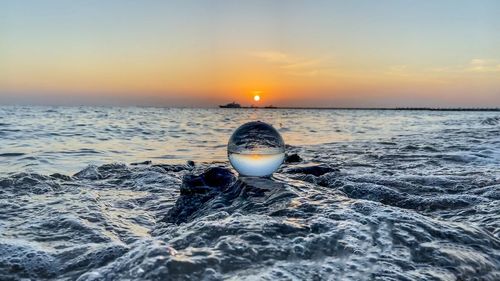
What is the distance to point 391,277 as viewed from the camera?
2.33 metres

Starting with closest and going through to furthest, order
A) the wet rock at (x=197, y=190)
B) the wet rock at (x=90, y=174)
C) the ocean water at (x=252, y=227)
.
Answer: the ocean water at (x=252, y=227), the wet rock at (x=197, y=190), the wet rock at (x=90, y=174)

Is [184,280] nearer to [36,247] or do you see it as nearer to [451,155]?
[36,247]

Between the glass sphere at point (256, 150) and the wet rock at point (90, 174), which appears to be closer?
the glass sphere at point (256, 150)

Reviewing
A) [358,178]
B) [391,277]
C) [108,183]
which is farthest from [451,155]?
[391,277]

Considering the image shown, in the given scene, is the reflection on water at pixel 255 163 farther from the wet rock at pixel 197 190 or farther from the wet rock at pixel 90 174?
the wet rock at pixel 90 174

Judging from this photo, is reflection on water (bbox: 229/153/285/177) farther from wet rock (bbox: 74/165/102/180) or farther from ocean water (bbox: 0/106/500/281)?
wet rock (bbox: 74/165/102/180)

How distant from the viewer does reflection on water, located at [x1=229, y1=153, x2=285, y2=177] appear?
4764 mm

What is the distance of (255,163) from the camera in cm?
478

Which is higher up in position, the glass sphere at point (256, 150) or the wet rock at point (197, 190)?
the glass sphere at point (256, 150)

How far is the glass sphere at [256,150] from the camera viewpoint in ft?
15.6

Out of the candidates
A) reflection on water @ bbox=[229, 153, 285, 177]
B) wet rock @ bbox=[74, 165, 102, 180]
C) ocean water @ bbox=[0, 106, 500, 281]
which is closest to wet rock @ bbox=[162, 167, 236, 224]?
ocean water @ bbox=[0, 106, 500, 281]

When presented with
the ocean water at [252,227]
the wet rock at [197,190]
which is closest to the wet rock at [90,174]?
the ocean water at [252,227]

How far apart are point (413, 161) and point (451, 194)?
361 cm

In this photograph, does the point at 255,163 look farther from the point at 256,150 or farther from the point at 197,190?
the point at 197,190
